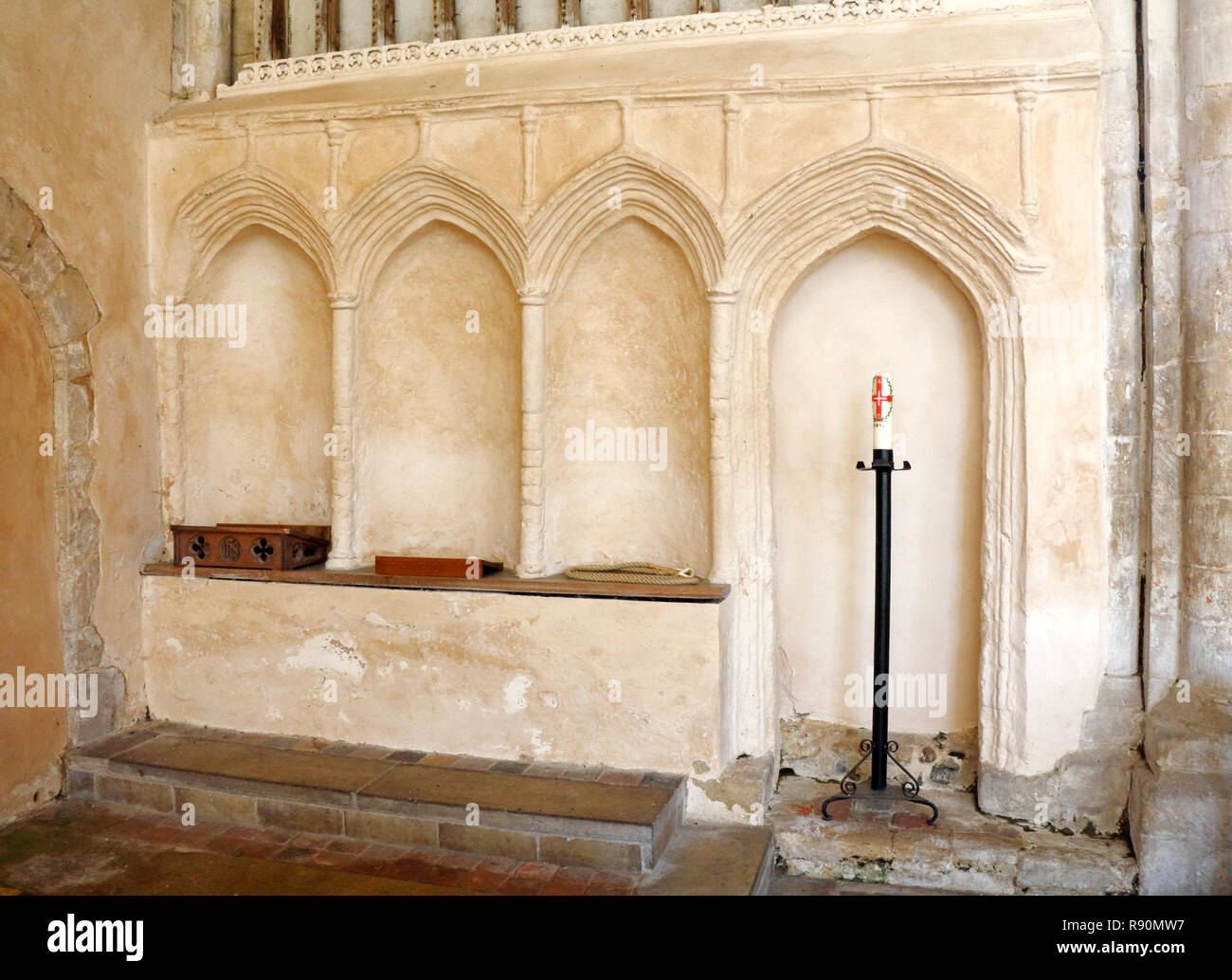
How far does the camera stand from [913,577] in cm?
451

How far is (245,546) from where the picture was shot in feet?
15.7

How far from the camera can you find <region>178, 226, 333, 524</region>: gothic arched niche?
16.7 ft

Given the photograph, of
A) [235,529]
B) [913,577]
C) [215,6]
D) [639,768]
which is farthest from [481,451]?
[215,6]

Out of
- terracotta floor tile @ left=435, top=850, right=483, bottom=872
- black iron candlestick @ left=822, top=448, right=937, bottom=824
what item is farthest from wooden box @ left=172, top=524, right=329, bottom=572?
black iron candlestick @ left=822, top=448, right=937, bottom=824

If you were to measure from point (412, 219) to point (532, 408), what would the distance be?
3.72 ft

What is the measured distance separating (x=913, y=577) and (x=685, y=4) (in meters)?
2.85

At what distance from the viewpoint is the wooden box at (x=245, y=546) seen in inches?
186

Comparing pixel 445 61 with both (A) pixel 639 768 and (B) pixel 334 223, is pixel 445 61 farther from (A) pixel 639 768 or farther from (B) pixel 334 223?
(A) pixel 639 768

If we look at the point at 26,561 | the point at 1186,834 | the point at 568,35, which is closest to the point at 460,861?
the point at 26,561

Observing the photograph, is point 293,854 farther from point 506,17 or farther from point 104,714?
point 506,17

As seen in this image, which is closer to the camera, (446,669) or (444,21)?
(446,669)

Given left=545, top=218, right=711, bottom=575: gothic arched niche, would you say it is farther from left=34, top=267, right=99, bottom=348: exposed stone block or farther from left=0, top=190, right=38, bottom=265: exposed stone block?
left=0, top=190, right=38, bottom=265: exposed stone block

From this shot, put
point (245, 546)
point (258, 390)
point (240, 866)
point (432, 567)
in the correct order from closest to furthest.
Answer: point (240, 866)
point (432, 567)
point (245, 546)
point (258, 390)
